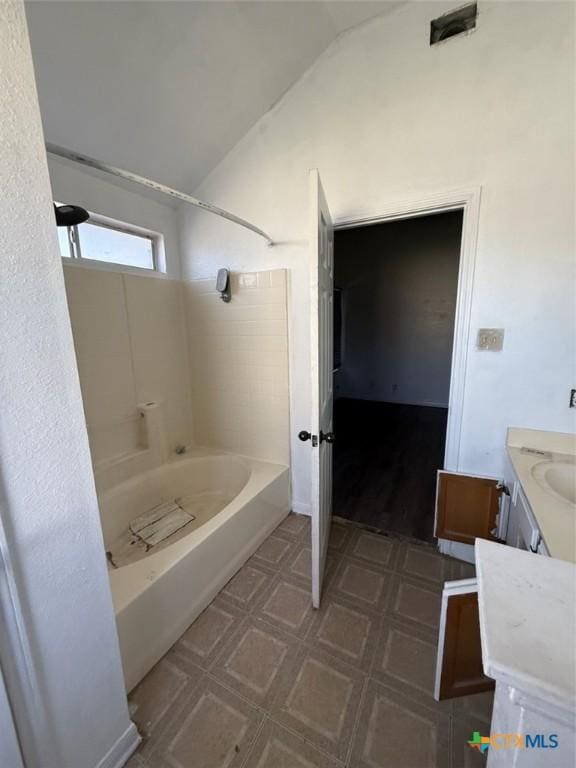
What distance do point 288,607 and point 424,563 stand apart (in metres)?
0.83

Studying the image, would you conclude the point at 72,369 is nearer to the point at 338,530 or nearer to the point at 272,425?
the point at 272,425

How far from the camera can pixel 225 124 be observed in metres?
1.87

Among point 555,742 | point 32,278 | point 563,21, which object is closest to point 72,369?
point 32,278

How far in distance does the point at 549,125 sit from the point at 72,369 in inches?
80.8

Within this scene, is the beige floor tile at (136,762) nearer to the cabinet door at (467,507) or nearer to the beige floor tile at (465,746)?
the beige floor tile at (465,746)

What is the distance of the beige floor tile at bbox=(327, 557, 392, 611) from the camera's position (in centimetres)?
159

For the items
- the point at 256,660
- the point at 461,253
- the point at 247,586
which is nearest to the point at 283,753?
the point at 256,660

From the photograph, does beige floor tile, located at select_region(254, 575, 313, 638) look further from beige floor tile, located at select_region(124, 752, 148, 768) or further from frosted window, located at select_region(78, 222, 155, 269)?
frosted window, located at select_region(78, 222, 155, 269)

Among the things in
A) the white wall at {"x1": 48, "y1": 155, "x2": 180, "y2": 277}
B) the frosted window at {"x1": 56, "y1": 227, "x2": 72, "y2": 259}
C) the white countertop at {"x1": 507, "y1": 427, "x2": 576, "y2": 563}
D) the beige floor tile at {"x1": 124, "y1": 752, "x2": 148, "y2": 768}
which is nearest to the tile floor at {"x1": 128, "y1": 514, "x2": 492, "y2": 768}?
the beige floor tile at {"x1": 124, "y1": 752, "x2": 148, "y2": 768}

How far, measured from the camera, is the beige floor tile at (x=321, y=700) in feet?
3.50

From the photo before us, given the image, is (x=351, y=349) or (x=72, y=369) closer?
(x=72, y=369)

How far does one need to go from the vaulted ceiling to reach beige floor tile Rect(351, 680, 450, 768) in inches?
107

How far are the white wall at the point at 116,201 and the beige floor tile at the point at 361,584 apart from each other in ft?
7.65

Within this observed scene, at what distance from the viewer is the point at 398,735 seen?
1.06m
